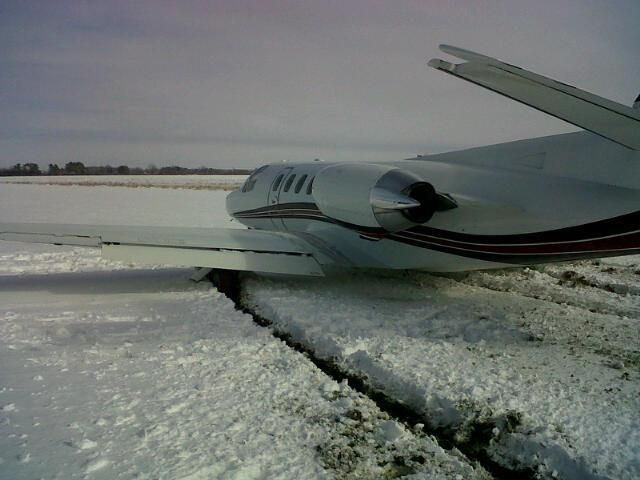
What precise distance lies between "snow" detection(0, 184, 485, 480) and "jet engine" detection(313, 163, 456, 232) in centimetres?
202

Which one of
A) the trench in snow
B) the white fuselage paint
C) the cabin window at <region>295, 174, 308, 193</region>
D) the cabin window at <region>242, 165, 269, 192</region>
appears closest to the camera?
the trench in snow

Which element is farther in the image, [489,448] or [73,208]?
[73,208]

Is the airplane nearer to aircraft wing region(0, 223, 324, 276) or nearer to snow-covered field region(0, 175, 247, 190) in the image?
aircraft wing region(0, 223, 324, 276)

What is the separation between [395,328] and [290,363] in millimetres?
1642

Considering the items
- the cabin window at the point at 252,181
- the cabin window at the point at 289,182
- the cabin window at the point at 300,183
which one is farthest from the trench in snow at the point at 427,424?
the cabin window at the point at 252,181

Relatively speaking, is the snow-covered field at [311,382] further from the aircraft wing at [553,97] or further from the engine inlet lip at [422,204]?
the aircraft wing at [553,97]

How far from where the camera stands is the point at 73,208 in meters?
24.4

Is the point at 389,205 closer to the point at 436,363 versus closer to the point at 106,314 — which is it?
the point at 436,363

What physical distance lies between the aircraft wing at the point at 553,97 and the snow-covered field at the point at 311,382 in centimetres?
224

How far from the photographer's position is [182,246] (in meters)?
7.97

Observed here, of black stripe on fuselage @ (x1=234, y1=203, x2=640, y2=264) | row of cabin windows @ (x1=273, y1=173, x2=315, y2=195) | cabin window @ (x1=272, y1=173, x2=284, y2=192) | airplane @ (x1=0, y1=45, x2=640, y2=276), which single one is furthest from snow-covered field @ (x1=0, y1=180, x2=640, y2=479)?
cabin window @ (x1=272, y1=173, x2=284, y2=192)

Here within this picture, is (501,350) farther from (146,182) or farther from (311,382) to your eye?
(146,182)

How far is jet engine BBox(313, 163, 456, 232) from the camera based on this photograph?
657 cm

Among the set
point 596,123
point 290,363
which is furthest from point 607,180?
point 290,363
